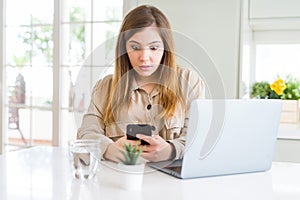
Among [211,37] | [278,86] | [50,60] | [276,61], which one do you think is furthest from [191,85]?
[50,60]

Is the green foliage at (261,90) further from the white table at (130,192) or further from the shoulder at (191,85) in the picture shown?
the white table at (130,192)

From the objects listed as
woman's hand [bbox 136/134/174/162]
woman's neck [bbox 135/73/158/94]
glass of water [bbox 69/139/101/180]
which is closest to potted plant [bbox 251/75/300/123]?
woman's neck [bbox 135/73/158/94]

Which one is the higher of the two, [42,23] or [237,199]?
[42,23]

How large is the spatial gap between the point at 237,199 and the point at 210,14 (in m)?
1.68

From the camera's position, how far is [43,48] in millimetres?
3008

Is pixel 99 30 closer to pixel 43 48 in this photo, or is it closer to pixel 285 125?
pixel 43 48

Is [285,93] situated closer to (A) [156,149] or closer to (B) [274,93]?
(B) [274,93]

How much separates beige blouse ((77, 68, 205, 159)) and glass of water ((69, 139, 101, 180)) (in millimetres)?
194

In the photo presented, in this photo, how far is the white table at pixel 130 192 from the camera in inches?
33.8

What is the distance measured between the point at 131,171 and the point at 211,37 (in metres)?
1.60

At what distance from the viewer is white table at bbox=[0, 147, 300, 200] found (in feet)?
2.82

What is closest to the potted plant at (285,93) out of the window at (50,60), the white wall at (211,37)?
the white wall at (211,37)

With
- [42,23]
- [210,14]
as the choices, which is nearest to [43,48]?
[42,23]

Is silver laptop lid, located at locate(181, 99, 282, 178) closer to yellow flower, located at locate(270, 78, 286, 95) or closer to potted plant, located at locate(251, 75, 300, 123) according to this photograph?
potted plant, located at locate(251, 75, 300, 123)
